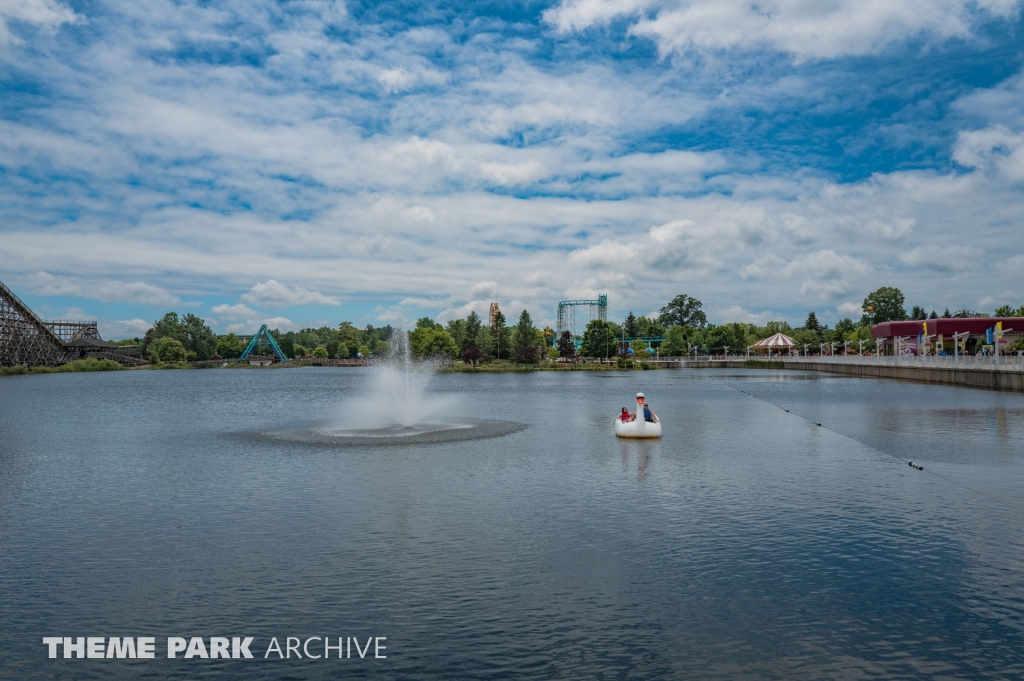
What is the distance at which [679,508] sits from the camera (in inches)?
840

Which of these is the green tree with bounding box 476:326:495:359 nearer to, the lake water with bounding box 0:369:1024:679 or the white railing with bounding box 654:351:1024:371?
the white railing with bounding box 654:351:1024:371

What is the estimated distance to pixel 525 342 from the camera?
614ft

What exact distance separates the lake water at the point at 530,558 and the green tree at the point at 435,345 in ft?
483

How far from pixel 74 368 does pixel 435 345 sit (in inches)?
3334

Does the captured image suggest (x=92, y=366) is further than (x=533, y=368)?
No

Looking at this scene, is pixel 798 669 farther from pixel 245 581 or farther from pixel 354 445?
pixel 354 445

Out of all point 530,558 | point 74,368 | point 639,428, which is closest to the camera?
point 530,558

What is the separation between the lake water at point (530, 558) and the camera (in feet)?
37.6

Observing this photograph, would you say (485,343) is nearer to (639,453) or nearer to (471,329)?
(471,329)

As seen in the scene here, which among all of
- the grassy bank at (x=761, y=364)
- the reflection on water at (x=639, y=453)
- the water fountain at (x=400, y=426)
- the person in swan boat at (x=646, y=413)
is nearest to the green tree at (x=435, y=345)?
the grassy bank at (x=761, y=364)

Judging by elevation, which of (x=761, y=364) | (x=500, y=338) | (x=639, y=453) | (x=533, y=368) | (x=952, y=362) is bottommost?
(x=639, y=453)

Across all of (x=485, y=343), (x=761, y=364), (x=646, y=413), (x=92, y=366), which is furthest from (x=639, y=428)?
(x=92, y=366)

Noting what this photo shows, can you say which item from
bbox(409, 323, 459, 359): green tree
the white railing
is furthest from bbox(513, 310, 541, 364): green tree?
the white railing

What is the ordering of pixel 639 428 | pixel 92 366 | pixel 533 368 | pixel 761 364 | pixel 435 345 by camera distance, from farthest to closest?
pixel 533 368, pixel 761 364, pixel 435 345, pixel 92 366, pixel 639 428
